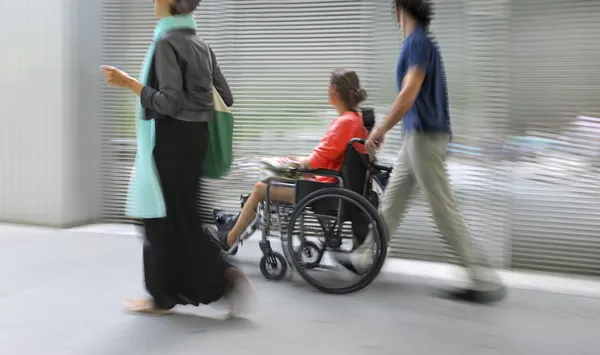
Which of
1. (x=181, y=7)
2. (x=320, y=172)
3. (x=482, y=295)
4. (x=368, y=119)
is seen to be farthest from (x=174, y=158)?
(x=482, y=295)

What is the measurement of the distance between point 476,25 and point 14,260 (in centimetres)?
368

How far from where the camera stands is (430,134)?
Answer: 10.4 feet

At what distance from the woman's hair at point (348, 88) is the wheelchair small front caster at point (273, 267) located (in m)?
1.06

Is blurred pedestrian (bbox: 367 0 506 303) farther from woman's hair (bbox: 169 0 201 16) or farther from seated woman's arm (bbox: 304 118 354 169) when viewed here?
woman's hair (bbox: 169 0 201 16)

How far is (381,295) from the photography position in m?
3.32

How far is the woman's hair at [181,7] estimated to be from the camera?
8.75ft

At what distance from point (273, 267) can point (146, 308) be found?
0.91 meters

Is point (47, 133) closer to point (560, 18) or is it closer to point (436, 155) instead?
point (436, 155)

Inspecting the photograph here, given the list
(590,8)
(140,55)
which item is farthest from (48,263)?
(590,8)

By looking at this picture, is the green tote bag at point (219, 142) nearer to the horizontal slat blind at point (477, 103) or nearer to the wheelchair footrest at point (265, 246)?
the wheelchair footrest at point (265, 246)

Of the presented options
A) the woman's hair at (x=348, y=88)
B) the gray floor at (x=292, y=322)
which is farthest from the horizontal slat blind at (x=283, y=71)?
the gray floor at (x=292, y=322)

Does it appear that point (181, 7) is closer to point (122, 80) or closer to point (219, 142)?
point (122, 80)

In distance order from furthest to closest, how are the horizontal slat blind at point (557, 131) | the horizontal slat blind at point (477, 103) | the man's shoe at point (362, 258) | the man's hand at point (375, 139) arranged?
the horizontal slat blind at point (477, 103)
the horizontal slat blind at point (557, 131)
the man's shoe at point (362, 258)
the man's hand at point (375, 139)

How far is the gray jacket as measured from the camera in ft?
8.45
